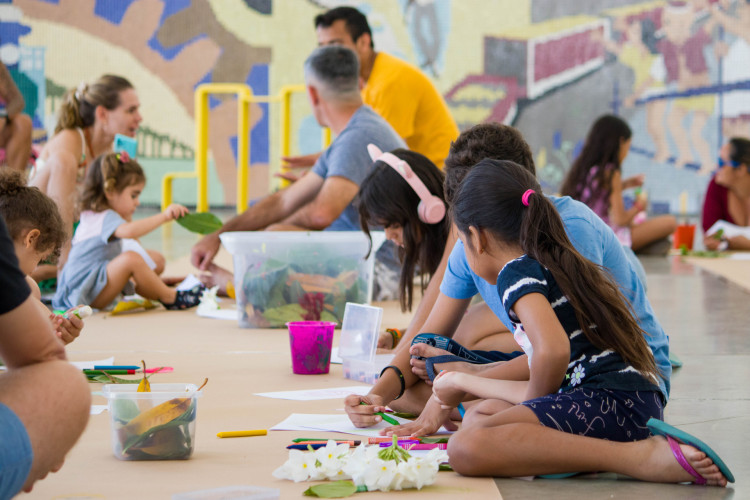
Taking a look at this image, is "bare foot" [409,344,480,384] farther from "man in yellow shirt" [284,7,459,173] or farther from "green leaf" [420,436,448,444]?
"man in yellow shirt" [284,7,459,173]

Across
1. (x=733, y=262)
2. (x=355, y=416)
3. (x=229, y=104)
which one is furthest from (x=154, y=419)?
(x=229, y=104)

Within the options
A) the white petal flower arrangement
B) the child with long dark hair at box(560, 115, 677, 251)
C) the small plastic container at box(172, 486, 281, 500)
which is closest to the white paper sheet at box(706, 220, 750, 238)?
the child with long dark hair at box(560, 115, 677, 251)

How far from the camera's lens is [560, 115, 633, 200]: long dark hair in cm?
533

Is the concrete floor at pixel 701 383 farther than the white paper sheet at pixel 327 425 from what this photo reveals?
No

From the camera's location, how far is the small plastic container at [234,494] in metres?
1.31

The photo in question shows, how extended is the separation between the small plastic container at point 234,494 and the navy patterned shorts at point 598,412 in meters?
0.48

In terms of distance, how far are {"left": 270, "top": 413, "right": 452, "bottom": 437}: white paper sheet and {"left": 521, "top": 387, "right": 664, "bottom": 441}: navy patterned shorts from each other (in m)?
0.36

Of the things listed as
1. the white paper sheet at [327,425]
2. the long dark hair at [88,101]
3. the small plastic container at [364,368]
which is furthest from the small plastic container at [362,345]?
the long dark hair at [88,101]

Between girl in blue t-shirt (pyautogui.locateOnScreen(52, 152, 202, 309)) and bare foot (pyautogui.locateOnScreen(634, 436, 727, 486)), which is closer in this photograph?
bare foot (pyautogui.locateOnScreen(634, 436, 727, 486))

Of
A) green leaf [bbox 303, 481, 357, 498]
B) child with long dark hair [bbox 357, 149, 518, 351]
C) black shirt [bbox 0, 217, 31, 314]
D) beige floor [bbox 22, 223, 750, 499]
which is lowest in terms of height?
beige floor [bbox 22, 223, 750, 499]

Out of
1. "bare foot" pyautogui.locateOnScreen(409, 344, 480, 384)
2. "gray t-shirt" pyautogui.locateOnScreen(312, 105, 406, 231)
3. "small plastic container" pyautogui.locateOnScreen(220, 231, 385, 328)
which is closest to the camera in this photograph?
"bare foot" pyautogui.locateOnScreen(409, 344, 480, 384)

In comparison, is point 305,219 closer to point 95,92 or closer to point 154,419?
point 95,92

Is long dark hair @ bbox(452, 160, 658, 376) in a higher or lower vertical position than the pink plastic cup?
higher

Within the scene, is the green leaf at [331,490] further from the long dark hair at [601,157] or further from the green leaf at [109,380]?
the long dark hair at [601,157]
